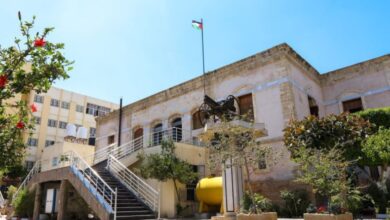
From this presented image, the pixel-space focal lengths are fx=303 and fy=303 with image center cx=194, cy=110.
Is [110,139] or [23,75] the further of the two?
[110,139]

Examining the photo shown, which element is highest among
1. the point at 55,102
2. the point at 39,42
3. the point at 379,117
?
the point at 55,102

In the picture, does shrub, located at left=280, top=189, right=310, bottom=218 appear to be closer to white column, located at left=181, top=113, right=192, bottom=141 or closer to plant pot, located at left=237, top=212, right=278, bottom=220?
plant pot, located at left=237, top=212, right=278, bottom=220

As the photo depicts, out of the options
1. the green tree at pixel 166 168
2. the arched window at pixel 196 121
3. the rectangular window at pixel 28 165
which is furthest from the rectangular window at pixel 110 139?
the rectangular window at pixel 28 165

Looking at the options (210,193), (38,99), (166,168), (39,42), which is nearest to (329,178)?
(210,193)

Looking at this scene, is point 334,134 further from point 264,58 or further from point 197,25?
point 197,25

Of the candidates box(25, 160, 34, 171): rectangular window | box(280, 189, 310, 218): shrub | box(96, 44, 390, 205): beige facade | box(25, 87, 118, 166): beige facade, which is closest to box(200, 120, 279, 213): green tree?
box(280, 189, 310, 218): shrub

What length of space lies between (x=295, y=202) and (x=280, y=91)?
5.40 meters

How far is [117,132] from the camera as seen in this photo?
24453 millimetres

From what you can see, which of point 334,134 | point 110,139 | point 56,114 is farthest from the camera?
point 56,114

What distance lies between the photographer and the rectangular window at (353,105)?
1686 centimetres

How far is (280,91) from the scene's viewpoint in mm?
15141

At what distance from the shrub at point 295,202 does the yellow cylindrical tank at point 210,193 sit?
2.76 m

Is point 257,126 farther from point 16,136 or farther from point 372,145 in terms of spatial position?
point 16,136

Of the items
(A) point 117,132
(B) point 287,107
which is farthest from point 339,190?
(A) point 117,132
